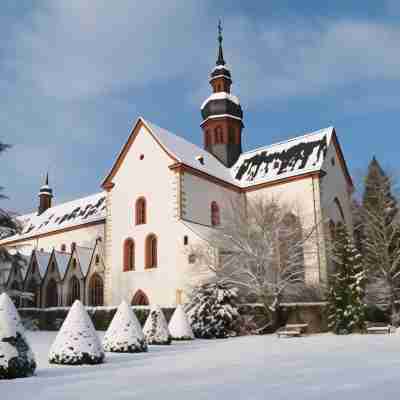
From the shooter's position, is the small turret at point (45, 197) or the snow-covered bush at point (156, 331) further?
the small turret at point (45, 197)

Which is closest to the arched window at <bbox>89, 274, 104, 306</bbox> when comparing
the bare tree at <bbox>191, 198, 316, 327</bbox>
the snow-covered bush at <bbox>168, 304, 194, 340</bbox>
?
the bare tree at <bbox>191, 198, 316, 327</bbox>

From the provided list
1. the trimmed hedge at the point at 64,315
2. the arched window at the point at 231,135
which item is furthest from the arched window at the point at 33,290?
the arched window at the point at 231,135

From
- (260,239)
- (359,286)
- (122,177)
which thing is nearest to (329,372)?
(359,286)

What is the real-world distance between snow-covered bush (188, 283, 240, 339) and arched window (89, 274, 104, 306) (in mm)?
14557

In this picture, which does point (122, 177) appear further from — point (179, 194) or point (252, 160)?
point (252, 160)

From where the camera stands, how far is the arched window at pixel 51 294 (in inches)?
1572

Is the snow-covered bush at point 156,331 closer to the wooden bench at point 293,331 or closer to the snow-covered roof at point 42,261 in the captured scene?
the wooden bench at point 293,331

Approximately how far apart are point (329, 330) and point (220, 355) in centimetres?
1284

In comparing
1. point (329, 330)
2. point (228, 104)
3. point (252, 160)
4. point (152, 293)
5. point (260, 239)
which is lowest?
point (329, 330)

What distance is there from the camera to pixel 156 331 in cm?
→ 2009

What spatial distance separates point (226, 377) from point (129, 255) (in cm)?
2364

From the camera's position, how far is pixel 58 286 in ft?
129

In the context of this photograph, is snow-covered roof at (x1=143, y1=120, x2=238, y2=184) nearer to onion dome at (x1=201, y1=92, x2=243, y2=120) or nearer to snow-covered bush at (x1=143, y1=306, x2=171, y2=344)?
onion dome at (x1=201, y1=92, x2=243, y2=120)

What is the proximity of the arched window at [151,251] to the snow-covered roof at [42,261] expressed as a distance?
13038mm
